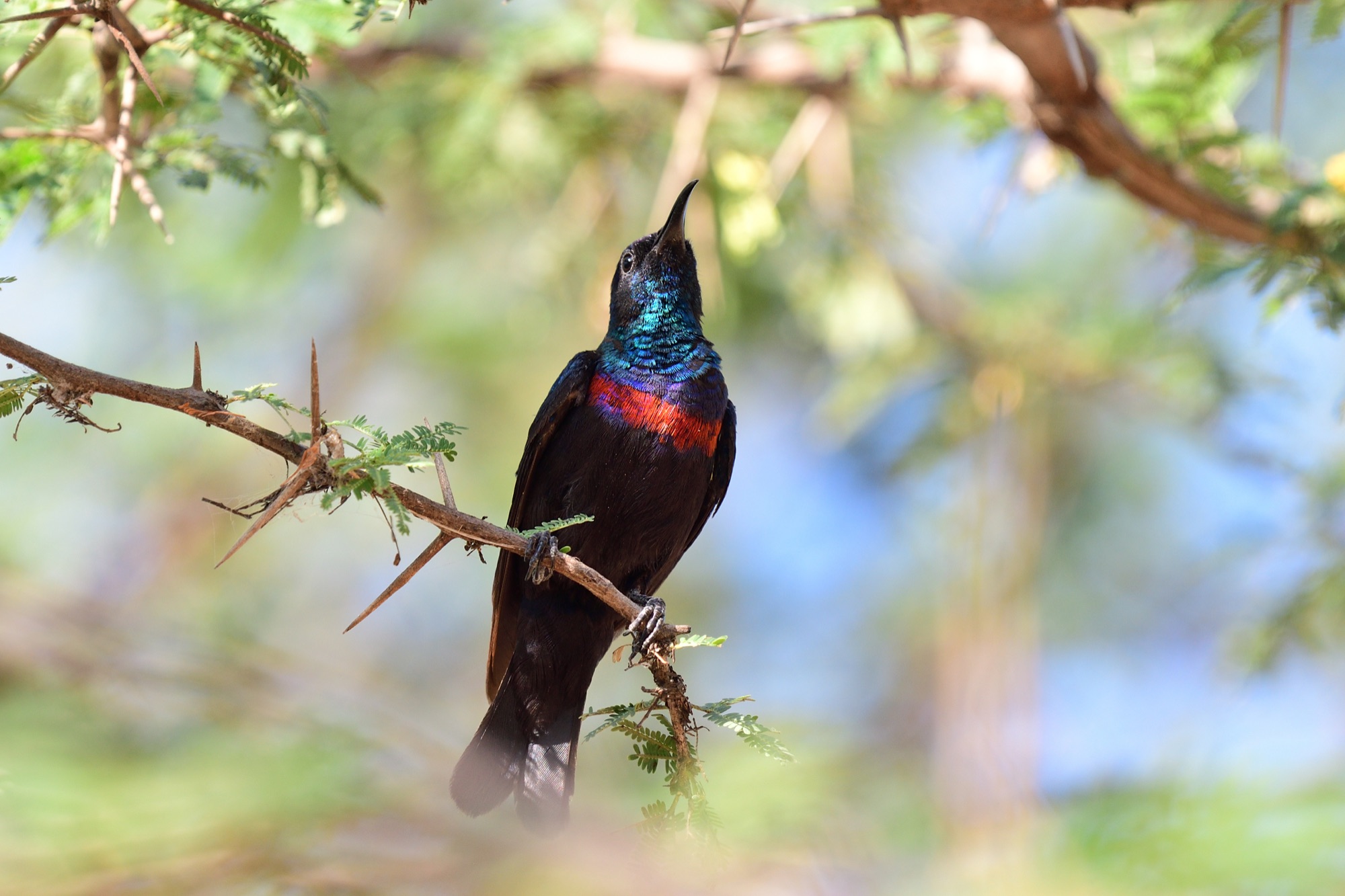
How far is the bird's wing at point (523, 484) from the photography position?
3783 mm

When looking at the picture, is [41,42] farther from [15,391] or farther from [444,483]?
[444,483]

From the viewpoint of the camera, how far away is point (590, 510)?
3.68m

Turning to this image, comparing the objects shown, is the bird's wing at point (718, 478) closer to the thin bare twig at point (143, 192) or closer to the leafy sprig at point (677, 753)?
the leafy sprig at point (677, 753)

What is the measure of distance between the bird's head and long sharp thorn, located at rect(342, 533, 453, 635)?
1876mm

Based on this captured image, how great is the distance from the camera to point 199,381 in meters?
2.19

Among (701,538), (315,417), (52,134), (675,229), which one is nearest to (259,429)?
(315,417)

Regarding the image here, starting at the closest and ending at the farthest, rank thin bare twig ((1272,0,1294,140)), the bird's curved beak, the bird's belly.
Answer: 1. thin bare twig ((1272,0,1294,140))
2. the bird's belly
3. the bird's curved beak

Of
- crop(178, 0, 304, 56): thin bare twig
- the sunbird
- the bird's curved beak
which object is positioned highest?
the bird's curved beak

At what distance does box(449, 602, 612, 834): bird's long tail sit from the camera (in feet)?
12.3

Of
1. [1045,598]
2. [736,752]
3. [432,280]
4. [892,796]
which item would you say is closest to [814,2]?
[736,752]

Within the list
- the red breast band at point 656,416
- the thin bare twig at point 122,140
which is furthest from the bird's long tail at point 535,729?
the thin bare twig at point 122,140

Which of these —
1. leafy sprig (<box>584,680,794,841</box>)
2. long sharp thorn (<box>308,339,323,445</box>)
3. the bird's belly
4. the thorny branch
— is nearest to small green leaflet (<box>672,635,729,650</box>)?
leafy sprig (<box>584,680,794,841</box>)

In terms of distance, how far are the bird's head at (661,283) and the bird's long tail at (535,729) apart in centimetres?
112

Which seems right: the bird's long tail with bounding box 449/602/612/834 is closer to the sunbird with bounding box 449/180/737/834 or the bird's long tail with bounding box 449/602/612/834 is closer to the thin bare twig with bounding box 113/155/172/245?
the sunbird with bounding box 449/180/737/834
